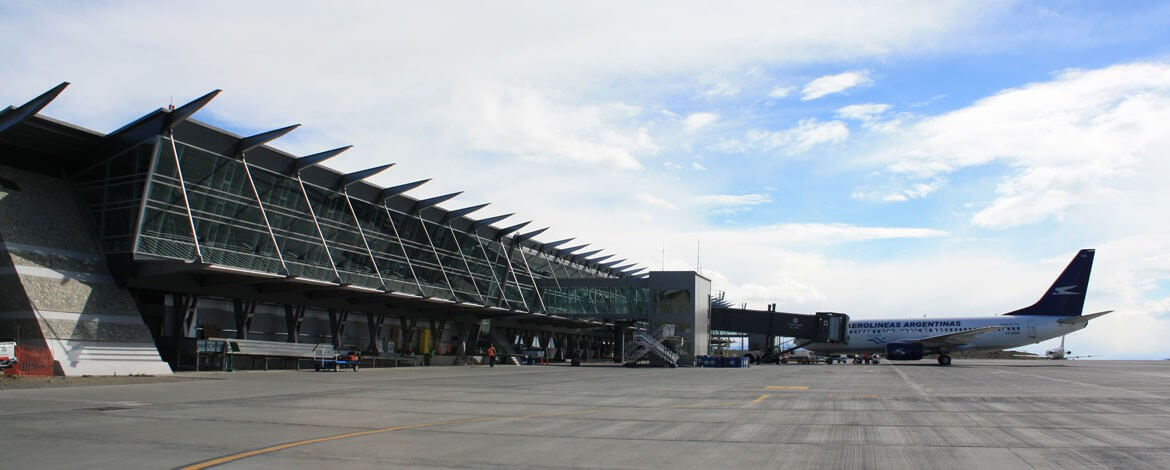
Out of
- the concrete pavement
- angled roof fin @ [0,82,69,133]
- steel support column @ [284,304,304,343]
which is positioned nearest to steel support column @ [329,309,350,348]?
steel support column @ [284,304,304,343]

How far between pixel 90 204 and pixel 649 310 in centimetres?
4552

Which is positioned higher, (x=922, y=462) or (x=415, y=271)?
(x=415, y=271)

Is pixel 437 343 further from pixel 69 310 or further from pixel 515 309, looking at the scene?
pixel 69 310

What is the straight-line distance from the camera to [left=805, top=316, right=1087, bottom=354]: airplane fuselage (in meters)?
65.1

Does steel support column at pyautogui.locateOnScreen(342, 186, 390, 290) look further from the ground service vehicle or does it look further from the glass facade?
the ground service vehicle

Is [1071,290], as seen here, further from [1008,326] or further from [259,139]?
[259,139]

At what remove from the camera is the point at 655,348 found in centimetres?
6338

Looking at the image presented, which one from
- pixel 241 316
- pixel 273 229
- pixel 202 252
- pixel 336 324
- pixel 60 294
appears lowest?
pixel 336 324

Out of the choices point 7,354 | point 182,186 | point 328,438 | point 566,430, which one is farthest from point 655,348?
point 328,438

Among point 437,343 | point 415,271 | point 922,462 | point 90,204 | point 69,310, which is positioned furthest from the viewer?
point 437,343

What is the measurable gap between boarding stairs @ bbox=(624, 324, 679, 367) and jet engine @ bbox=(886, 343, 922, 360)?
66.7 feet

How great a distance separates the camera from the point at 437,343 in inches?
2438

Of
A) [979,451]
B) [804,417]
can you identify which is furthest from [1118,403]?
[979,451]

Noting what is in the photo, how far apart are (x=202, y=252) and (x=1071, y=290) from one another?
211 feet
